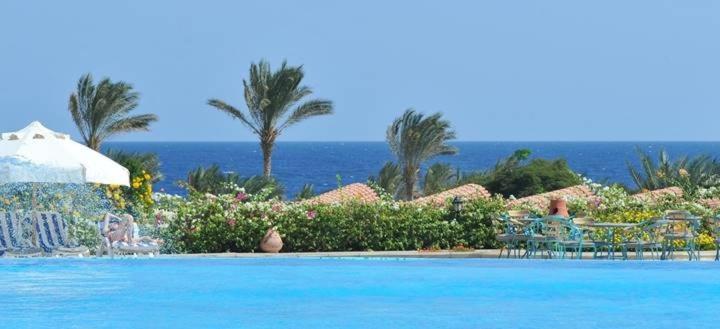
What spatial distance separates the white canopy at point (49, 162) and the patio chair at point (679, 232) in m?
7.78

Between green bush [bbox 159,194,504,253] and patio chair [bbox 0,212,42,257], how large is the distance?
219cm

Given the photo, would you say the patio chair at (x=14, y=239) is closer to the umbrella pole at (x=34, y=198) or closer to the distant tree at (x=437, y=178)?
the umbrella pole at (x=34, y=198)

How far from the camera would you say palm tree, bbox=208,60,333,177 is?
38438 mm

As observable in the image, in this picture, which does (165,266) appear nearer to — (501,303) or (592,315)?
(501,303)

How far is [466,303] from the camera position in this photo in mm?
15227

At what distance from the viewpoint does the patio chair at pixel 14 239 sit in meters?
18.8

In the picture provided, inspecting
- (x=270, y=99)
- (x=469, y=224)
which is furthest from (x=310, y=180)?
(x=469, y=224)

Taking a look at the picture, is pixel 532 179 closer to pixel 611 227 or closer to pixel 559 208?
pixel 559 208

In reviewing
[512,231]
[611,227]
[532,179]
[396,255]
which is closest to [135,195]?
[396,255]

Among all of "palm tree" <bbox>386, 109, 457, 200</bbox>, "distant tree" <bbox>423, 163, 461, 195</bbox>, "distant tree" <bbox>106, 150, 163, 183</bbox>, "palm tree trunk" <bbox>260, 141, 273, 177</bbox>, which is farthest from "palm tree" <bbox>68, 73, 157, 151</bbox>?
"distant tree" <bbox>423, 163, 461, 195</bbox>

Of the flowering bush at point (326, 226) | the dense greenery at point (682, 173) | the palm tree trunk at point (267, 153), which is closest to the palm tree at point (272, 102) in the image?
the palm tree trunk at point (267, 153)

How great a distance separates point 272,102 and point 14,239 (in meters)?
19.8

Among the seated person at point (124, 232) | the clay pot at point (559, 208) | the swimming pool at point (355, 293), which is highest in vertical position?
the clay pot at point (559, 208)

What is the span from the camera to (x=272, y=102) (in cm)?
3834
